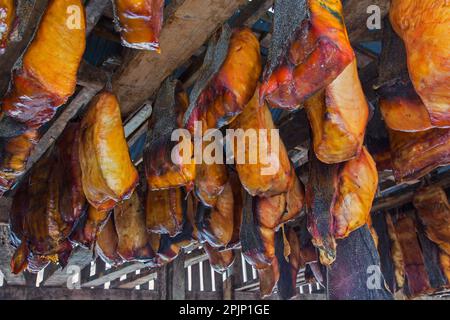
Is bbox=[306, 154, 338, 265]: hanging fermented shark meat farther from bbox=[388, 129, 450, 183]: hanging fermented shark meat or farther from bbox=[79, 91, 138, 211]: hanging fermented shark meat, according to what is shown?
bbox=[79, 91, 138, 211]: hanging fermented shark meat

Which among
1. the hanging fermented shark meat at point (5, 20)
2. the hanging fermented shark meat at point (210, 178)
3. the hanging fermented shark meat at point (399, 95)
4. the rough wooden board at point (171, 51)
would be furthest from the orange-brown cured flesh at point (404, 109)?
the hanging fermented shark meat at point (5, 20)

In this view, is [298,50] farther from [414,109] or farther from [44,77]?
[44,77]

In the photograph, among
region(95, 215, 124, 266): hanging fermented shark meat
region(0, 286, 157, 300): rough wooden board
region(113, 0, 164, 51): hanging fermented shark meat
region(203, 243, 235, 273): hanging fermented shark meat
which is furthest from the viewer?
region(0, 286, 157, 300): rough wooden board

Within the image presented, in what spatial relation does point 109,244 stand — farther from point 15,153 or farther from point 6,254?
point 6,254

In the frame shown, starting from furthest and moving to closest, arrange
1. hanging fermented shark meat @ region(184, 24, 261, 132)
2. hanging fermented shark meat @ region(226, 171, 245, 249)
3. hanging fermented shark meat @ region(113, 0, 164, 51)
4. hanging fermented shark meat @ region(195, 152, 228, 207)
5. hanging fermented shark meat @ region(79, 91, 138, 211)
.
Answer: hanging fermented shark meat @ region(226, 171, 245, 249) < hanging fermented shark meat @ region(195, 152, 228, 207) < hanging fermented shark meat @ region(79, 91, 138, 211) < hanging fermented shark meat @ region(184, 24, 261, 132) < hanging fermented shark meat @ region(113, 0, 164, 51)

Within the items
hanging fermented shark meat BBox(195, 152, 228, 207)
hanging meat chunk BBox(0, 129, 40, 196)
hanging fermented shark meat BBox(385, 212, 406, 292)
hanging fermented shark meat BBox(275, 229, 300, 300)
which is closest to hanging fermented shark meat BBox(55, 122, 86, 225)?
hanging meat chunk BBox(0, 129, 40, 196)

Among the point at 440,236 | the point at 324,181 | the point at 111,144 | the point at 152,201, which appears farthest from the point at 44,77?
the point at 440,236

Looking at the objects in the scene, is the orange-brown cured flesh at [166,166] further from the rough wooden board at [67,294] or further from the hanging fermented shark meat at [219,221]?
the rough wooden board at [67,294]
